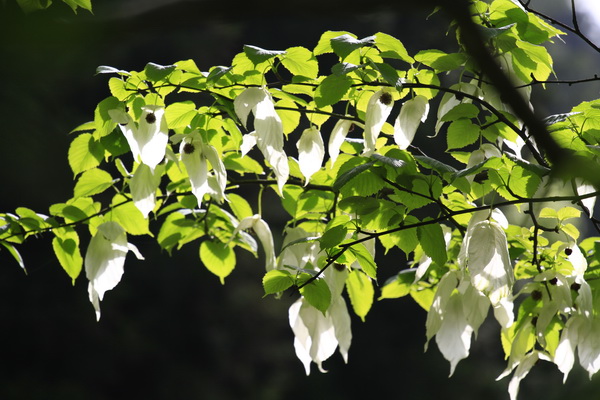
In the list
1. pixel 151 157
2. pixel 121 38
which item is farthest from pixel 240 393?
pixel 121 38

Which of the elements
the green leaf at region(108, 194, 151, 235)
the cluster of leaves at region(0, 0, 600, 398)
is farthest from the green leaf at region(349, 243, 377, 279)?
the green leaf at region(108, 194, 151, 235)

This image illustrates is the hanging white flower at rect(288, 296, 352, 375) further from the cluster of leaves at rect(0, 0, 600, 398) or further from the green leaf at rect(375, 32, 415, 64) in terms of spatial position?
the green leaf at rect(375, 32, 415, 64)

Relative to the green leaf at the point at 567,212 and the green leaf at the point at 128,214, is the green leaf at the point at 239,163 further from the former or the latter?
the green leaf at the point at 567,212

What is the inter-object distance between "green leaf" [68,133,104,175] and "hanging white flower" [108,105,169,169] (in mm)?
111

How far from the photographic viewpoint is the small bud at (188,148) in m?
0.74

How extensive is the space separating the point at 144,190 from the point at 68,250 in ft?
0.57

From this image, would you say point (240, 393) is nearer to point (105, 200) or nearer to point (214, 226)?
point (105, 200)

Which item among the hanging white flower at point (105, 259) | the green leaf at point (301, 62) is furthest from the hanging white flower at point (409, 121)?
the hanging white flower at point (105, 259)

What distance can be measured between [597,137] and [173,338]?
108 inches

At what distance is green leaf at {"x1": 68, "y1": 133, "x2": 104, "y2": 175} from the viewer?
82 centimetres

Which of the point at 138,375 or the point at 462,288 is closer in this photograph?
the point at 462,288

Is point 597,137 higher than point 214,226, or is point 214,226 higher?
point 597,137

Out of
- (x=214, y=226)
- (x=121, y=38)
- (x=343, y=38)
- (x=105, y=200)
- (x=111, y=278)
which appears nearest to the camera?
(x=121, y=38)

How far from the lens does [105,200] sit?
2844 millimetres
